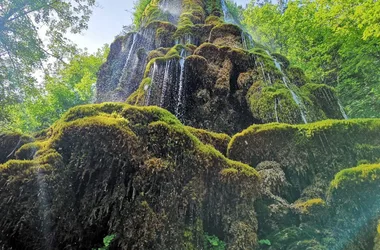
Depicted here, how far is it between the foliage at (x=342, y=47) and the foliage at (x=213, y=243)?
21.4 feet

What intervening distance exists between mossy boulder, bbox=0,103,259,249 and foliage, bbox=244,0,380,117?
5.94m

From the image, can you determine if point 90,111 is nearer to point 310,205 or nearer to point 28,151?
point 28,151

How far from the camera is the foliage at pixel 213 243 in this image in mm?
3889

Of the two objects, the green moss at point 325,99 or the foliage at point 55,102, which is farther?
the foliage at point 55,102

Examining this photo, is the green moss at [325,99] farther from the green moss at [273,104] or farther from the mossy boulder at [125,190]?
the mossy boulder at [125,190]

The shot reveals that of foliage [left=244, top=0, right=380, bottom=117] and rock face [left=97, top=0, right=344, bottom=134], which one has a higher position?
foliage [left=244, top=0, right=380, bottom=117]

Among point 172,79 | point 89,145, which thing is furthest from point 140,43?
point 89,145

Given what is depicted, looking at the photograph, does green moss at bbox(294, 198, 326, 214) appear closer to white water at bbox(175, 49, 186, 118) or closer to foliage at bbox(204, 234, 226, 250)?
foliage at bbox(204, 234, 226, 250)

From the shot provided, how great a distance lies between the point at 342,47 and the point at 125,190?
11.2 m

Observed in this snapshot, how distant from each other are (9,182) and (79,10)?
9956 millimetres

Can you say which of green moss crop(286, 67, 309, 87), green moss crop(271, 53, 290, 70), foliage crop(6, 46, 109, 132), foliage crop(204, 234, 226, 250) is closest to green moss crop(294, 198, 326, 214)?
foliage crop(204, 234, 226, 250)

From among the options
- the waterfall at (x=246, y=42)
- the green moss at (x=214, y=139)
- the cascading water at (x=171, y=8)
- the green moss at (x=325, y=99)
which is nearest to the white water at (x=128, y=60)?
the cascading water at (x=171, y=8)

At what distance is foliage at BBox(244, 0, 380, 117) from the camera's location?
30.6ft

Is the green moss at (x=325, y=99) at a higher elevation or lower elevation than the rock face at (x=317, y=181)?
higher
